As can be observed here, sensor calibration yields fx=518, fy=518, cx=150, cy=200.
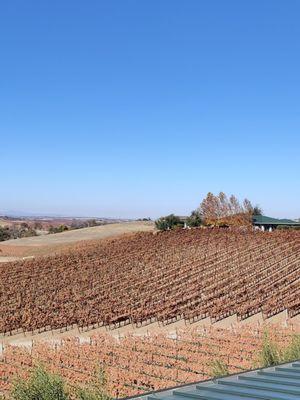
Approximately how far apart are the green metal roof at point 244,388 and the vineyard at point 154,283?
57.1ft

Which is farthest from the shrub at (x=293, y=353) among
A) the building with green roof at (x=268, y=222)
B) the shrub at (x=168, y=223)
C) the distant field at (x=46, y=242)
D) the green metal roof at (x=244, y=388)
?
the building with green roof at (x=268, y=222)

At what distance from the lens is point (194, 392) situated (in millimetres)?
8047

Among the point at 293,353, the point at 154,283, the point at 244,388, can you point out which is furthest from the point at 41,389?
the point at 154,283

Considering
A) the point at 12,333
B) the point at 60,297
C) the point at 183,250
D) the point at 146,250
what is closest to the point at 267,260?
the point at 183,250

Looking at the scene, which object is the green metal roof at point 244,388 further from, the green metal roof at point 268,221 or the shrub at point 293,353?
the green metal roof at point 268,221

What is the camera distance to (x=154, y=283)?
36.3 meters

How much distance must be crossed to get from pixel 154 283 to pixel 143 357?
1825 cm

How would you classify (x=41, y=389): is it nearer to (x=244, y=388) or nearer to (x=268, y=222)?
Result: (x=244, y=388)

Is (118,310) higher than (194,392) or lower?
lower

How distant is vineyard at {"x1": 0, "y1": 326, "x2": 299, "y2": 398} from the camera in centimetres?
1481

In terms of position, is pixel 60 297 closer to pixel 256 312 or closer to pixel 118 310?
pixel 118 310

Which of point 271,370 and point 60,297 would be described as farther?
point 60,297

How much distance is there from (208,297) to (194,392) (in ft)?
76.5

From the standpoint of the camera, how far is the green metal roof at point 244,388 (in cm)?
771
